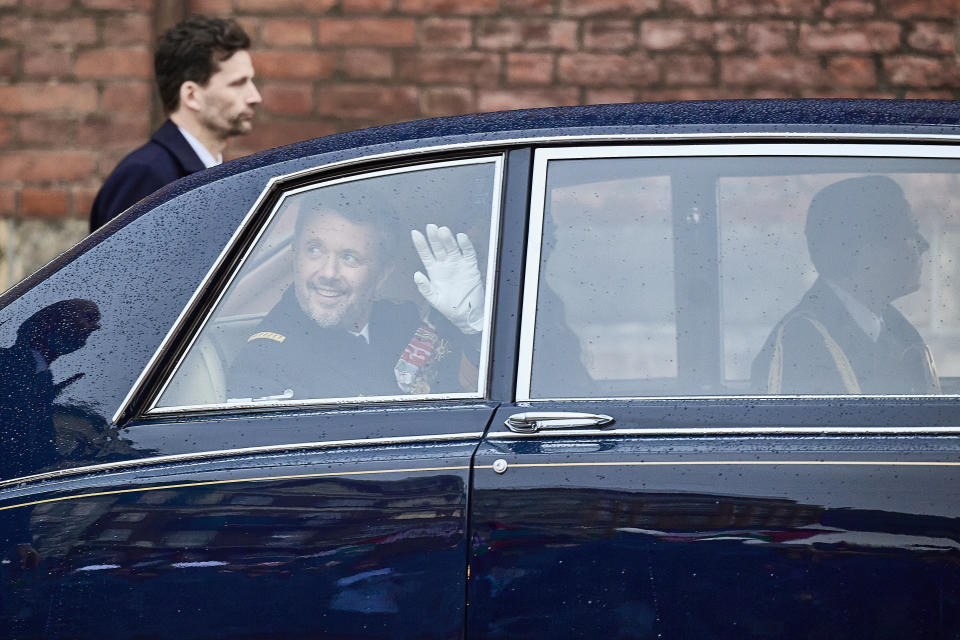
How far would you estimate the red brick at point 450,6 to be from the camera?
5.83m

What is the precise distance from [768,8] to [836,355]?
14.1 ft

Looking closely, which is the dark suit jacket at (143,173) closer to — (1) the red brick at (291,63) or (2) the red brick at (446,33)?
(1) the red brick at (291,63)

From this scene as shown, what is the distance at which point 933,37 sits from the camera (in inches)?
232

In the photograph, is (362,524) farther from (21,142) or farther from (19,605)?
(21,142)

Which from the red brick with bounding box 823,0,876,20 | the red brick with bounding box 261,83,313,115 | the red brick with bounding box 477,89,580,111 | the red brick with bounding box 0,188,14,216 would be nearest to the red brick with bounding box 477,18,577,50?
the red brick with bounding box 477,89,580,111

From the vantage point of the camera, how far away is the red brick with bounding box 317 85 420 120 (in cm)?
585

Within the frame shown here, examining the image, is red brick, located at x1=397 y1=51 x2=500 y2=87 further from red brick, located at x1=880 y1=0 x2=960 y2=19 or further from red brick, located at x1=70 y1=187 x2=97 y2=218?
red brick, located at x1=880 y1=0 x2=960 y2=19

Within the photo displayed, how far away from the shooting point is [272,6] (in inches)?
230

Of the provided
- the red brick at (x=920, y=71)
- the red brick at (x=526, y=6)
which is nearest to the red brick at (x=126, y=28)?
the red brick at (x=526, y=6)

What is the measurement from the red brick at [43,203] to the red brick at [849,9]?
4312mm

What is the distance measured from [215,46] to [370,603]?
258 centimetres

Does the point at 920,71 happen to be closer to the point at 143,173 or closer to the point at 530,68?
the point at 530,68

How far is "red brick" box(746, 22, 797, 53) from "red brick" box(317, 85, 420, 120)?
1883 mm

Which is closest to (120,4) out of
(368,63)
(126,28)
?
(126,28)
